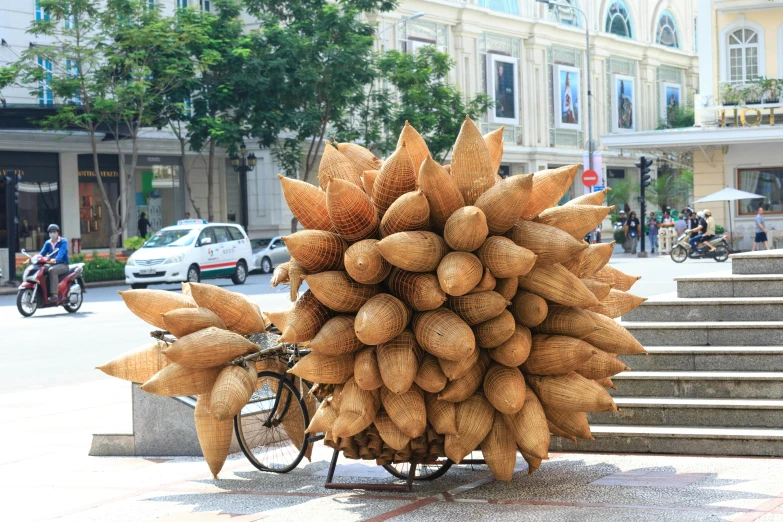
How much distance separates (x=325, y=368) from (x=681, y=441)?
2482 mm

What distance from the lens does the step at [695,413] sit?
7.23 meters

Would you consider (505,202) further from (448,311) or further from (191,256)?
(191,256)

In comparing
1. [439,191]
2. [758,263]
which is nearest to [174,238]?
[758,263]

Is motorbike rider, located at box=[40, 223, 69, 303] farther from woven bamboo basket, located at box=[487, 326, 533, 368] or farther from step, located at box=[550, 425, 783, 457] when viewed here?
woven bamboo basket, located at box=[487, 326, 533, 368]

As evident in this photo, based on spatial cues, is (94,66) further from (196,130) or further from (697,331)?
(697,331)

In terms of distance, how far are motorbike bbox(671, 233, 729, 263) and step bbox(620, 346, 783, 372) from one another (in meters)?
27.4

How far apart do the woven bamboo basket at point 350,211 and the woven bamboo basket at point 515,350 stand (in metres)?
0.94

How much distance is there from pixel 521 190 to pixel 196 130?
32.8 m

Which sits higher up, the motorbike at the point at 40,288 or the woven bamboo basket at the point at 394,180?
the woven bamboo basket at the point at 394,180

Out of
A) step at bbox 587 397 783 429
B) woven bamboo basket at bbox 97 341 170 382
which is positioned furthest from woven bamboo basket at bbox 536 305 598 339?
woven bamboo basket at bbox 97 341 170 382

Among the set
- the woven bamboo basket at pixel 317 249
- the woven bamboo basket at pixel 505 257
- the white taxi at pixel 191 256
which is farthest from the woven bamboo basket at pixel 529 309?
the white taxi at pixel 191 256

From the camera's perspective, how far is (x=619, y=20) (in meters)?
64.4

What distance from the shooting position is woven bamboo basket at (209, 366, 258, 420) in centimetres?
671

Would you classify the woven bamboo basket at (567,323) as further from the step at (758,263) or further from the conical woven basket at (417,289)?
the step at (758,263)
